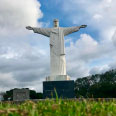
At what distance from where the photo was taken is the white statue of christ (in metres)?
16.3

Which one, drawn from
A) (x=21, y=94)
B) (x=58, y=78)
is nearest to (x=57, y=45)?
(x=58, y=78)

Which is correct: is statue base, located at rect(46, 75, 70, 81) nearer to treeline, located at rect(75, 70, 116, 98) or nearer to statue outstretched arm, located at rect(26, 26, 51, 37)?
statue outstretched arm, located at rect(26, 26, 51, 37)

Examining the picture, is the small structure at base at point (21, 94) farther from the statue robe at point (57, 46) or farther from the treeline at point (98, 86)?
the treeline at point (98, 86)

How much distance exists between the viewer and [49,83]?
15602mm

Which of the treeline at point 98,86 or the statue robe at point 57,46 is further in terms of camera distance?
the treeline at point 98,86

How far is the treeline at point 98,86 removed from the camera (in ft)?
120

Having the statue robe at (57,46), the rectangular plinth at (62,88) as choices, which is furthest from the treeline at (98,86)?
the rectangular plinth at (62,88)

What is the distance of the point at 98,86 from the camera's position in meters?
38.7

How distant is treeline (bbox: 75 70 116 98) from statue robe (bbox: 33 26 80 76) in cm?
2107

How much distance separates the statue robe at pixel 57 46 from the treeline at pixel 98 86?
21.1 meters

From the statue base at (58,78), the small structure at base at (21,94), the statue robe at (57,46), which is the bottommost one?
the small structure at base at (21,94)

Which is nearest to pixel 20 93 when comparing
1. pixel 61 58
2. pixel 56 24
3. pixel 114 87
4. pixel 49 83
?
pixel 49 83

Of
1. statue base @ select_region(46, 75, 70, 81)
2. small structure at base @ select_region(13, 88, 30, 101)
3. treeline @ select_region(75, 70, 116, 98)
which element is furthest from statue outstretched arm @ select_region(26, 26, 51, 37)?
treeline @ select_region(75, 70, 116, 98)

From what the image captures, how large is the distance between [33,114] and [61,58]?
45.2 ft
